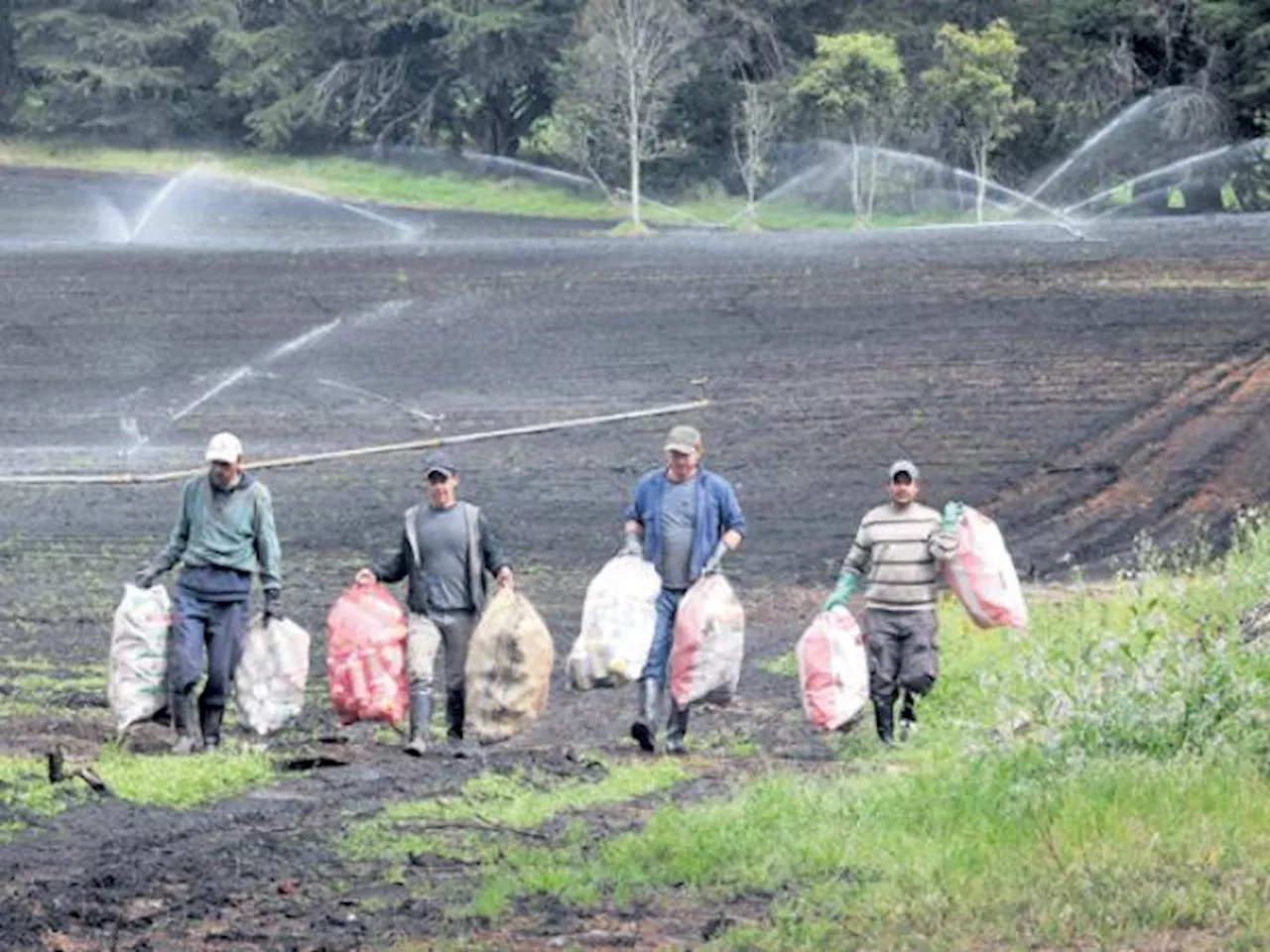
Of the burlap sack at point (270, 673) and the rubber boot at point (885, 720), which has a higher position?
the burlap sack at point (270, 673)

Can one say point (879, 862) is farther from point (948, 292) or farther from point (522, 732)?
point (948, 292)

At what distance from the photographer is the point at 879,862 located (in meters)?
10.9

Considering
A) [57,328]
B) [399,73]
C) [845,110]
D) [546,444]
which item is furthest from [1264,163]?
[546,444]

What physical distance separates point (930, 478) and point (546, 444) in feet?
13.0

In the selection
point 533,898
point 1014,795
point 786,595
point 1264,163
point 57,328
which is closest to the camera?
point 533,898

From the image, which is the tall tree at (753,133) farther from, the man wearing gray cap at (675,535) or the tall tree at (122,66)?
the man wearing gray cap at (675,535)

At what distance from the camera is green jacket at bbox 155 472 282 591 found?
15266mm

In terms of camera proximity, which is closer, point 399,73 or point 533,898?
point 533,898

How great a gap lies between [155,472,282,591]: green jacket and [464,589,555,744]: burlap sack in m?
1.07

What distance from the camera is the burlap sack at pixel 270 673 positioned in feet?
50.3

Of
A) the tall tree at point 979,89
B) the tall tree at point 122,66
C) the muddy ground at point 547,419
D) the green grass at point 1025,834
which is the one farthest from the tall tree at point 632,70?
the green grass at point 1025,834

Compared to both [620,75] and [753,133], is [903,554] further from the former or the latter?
[753,133]

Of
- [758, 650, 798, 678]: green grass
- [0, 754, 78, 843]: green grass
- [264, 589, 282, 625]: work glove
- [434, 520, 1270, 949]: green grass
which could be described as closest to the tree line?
[758, 650, 798, 678]: green grass

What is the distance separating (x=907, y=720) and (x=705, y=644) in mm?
1320
